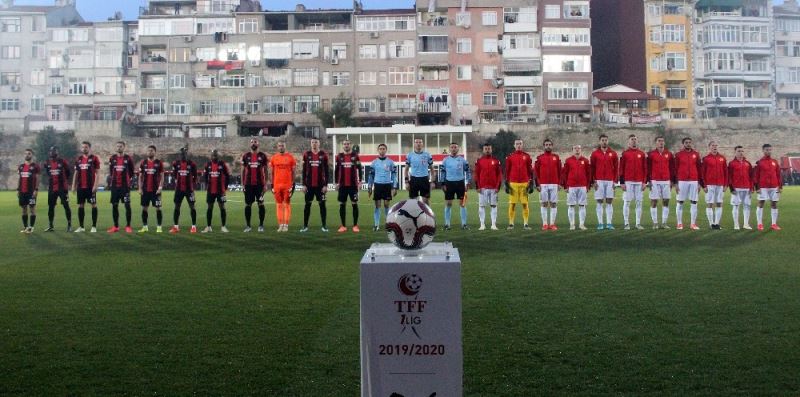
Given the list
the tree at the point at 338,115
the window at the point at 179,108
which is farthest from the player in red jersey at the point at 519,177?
the window at the point at 179,108

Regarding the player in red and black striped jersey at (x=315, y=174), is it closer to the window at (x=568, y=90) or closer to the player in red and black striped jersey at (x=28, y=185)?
the player in red and black striped jersey at (x=28, y=185)

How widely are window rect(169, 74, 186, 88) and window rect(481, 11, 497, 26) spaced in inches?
1147

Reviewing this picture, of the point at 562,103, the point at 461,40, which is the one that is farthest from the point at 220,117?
the point at 562,103

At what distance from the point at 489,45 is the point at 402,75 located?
340 inches

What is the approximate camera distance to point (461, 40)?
74000 millimetres

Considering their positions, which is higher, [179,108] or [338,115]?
[179,108]

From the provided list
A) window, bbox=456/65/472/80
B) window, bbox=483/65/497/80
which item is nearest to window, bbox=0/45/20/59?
window, bbox=456/65/472/80

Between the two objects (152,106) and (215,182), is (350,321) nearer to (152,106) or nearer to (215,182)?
(215,182)

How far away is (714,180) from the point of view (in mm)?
19188

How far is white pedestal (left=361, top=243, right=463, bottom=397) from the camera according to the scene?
3.93 metres

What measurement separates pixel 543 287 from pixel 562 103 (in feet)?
215

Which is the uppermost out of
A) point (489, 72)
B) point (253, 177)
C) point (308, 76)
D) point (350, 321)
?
point (308, 76)

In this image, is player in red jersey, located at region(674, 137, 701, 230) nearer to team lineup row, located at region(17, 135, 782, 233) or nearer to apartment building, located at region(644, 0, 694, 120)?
team lineup row, located at region(17, 135, 782, 233)

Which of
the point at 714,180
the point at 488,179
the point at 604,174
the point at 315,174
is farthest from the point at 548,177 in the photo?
the point at 315,174
